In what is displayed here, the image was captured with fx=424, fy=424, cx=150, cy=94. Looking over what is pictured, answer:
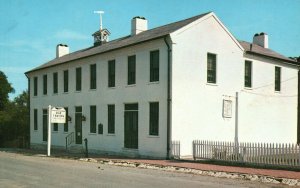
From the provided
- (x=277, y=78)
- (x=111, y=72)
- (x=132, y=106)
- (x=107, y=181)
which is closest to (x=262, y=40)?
(x=277, y=78)

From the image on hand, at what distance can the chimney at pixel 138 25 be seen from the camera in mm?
28969

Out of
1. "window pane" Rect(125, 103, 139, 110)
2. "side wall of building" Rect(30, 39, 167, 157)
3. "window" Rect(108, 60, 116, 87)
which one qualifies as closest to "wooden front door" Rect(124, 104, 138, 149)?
"window pane" Rect(125, 103, 139, 110)

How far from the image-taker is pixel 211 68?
2419 centimetres

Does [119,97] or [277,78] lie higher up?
[277,78]

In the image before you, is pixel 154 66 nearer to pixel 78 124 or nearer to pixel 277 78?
pixel 78 124

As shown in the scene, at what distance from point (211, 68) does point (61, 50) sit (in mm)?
20091

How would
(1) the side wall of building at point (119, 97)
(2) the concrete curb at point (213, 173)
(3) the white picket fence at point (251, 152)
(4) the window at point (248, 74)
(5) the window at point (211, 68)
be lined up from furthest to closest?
(4) the window at point (248, 74), (5) the window at point (211, 68), (1) the side wall of building at point (119, 97), (3) the white picket fence at point (251, 152), (2) the concrete curb at point (213, 173)

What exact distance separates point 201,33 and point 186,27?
1309 millimetres

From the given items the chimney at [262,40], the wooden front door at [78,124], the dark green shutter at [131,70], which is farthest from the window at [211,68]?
the chimney at [262,40]

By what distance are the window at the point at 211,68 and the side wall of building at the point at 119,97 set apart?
3131 millimetres

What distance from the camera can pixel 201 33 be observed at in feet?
77.0

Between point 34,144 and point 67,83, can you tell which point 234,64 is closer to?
point 67,83

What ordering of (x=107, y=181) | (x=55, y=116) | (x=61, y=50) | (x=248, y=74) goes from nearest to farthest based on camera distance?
(x=107, y=181), (x=55, y=116), (x=248, y=74), (x=61, y=50)

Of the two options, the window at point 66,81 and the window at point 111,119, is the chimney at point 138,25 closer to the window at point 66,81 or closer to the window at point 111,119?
the window at point 111,119
